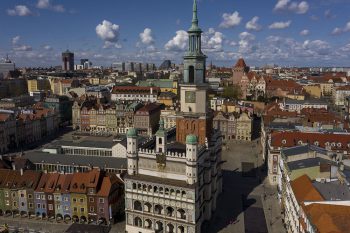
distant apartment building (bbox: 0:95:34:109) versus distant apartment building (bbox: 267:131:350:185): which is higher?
distant apartment building (bbox: 0:95:34:109)

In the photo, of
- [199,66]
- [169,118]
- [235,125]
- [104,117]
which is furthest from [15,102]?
[199,66]

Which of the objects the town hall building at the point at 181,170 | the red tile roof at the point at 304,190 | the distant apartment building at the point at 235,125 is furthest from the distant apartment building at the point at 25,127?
the red tile roof at the point at 304,190

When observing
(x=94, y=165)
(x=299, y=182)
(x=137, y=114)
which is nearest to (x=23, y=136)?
(x=137, y=114)

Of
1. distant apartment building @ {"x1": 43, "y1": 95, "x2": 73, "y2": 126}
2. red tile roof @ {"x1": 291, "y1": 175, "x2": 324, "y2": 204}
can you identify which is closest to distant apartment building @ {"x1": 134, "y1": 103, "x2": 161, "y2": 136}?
distant apartment building @ {"x1": 43, "y1": 95, "x2": 73, "y2": 126}

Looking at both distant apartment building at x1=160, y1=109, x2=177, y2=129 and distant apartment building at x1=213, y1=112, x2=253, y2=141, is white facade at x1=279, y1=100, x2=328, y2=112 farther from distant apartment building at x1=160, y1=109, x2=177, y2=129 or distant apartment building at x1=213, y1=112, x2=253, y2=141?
distant apartment building at x1=160, y1=109, x2=177, y2=129

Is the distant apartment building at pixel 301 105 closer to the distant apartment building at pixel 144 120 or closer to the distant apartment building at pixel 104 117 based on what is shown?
the distant apartment building at pixel 144 120

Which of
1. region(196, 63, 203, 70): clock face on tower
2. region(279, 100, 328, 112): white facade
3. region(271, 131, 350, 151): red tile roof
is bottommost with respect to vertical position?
region(271, 131, 350, 151): red tile roof

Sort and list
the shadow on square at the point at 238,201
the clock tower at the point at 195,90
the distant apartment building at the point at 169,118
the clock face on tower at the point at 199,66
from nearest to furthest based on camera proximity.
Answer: the shadow on square at the point at 238,201
the clock face on tower at the point at 199,66
the clock tower at the point at 195,90
the distant apartment building at the point at 169,118

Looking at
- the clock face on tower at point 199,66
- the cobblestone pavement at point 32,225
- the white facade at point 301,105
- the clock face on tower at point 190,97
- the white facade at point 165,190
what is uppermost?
the clock face on tower at point 199,66
